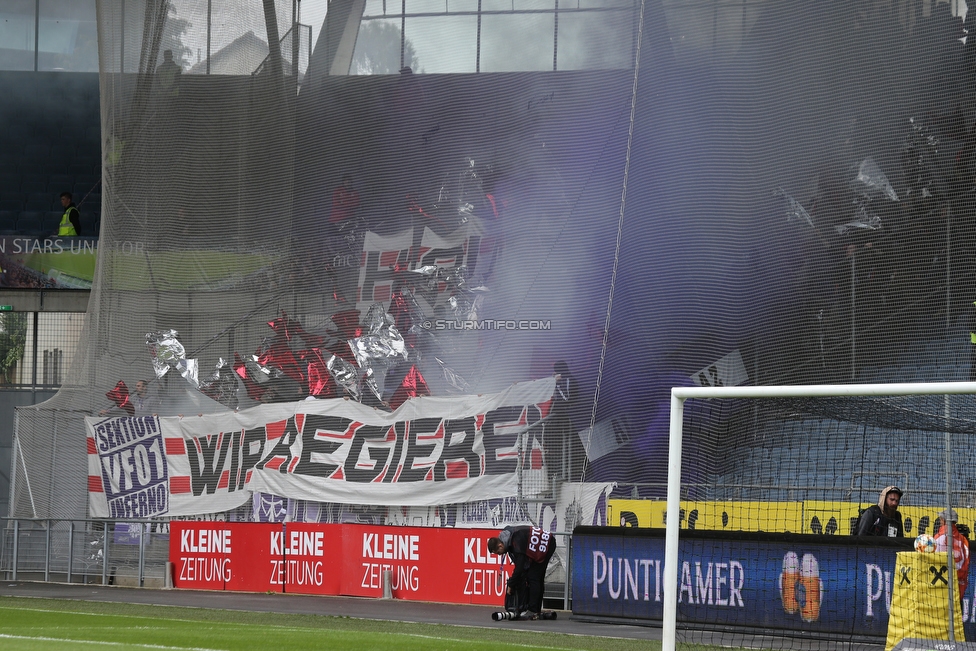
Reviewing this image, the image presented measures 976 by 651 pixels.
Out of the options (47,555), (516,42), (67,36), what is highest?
(67,36)

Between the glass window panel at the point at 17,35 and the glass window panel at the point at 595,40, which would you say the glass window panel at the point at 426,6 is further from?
the glass window panel at the point at 17,35

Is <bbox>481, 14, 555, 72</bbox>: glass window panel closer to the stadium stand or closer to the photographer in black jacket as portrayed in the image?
the photographer in black jacket

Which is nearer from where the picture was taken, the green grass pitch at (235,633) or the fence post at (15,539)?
the green grass pitch at (235,633)

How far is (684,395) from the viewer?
9.61m

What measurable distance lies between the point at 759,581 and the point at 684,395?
11.8 ft

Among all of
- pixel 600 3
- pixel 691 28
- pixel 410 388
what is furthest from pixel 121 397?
pixel 691 28

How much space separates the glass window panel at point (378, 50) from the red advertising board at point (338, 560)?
24.1ft

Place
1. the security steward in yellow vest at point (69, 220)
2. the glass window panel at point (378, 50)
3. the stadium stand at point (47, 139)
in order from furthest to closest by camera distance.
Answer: the stadium stand at point (47, 139) < the security steward in yellow vest at point (69, 220) < the glass window panel at point (378, 50)

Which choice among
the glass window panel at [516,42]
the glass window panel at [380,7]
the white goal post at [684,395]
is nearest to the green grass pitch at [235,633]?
the white goal post at [684,395]

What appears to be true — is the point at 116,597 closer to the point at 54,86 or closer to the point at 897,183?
the point at 897,183

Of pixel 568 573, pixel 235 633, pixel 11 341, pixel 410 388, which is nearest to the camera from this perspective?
pixel 235 633

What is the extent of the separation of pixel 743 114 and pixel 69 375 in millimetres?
12195

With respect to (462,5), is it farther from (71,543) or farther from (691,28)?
(71,543)

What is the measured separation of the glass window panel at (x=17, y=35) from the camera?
3009cm
